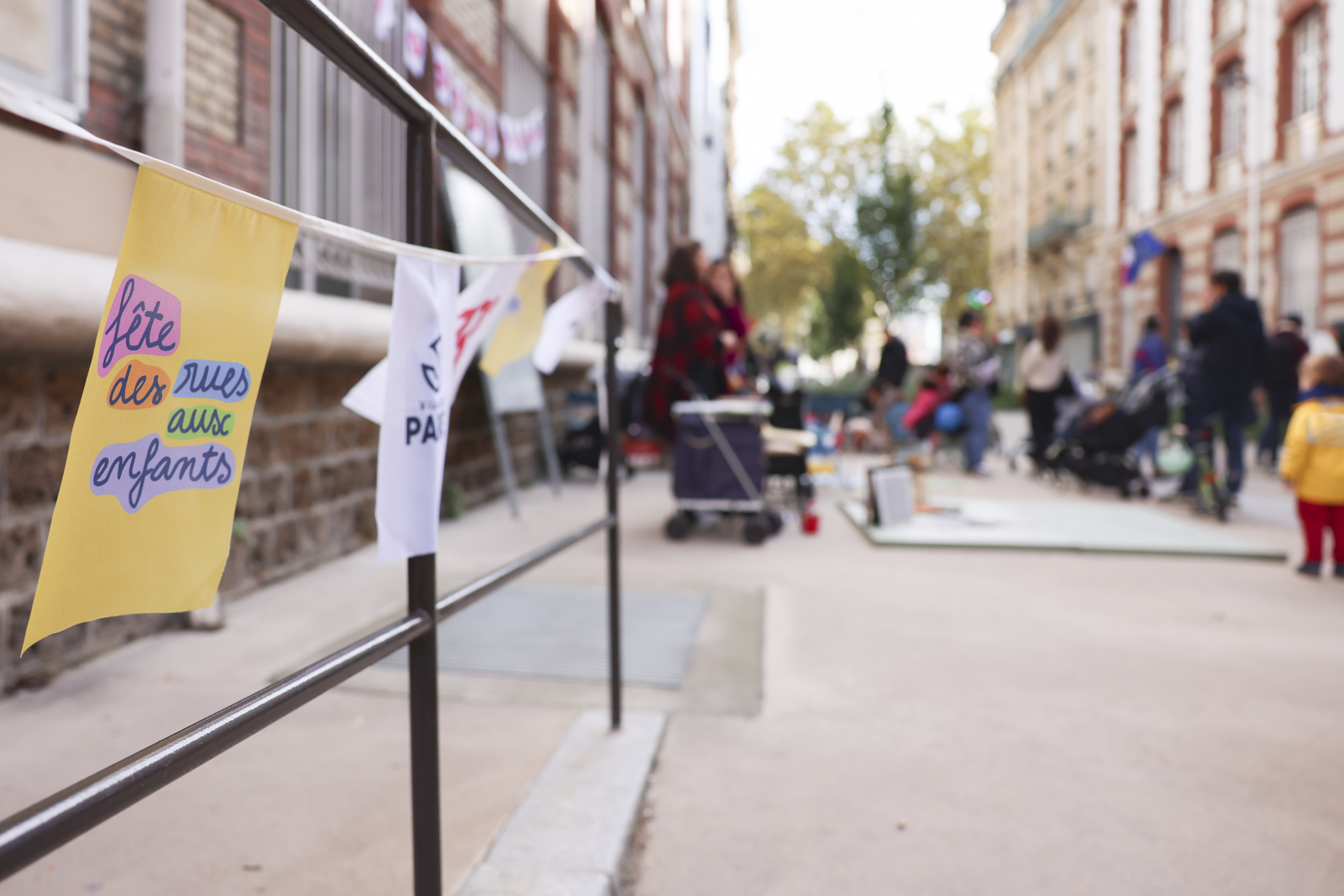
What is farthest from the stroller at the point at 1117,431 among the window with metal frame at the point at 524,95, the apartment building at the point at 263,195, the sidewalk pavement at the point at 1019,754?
the window with metal frame at the point at 524,95

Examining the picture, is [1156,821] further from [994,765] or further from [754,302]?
[754,302]

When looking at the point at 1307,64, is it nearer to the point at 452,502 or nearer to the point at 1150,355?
the point at 1150,355

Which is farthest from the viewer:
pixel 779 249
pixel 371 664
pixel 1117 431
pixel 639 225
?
pixel 779 249

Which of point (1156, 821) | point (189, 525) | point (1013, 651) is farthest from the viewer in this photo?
point (1013, 651)

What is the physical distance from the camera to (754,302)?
41.1 m

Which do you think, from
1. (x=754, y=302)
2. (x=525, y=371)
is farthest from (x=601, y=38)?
(x=754, y=302)

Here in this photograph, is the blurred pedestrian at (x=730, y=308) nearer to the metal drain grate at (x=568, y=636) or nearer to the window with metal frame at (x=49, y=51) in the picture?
the metal drain grate at (x=568, y=636)

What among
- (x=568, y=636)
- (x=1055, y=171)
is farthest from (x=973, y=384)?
(x=1055, y=171)

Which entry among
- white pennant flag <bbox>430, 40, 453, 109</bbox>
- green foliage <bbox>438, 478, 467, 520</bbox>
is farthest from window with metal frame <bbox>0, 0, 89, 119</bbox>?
green foliage <bbox>438, 478, 467, 520</bbox>

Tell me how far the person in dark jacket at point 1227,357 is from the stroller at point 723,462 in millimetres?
4022

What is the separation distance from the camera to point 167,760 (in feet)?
2.99

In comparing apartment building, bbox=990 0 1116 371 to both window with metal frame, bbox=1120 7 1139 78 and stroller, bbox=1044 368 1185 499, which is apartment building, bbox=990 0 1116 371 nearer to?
window with metal frame, bbox=1120 7 1139 78

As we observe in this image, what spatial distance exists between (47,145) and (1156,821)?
4.27 m

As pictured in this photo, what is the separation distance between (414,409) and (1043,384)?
33.0 feet
